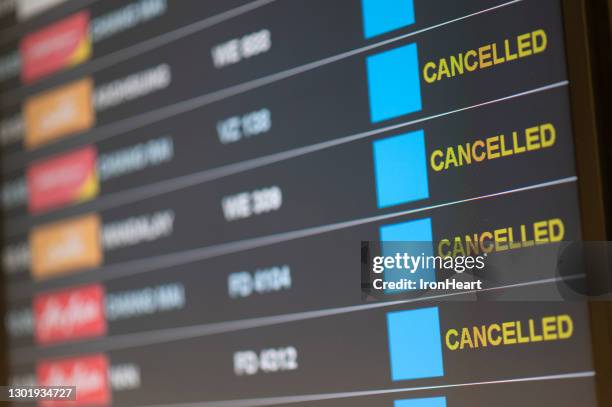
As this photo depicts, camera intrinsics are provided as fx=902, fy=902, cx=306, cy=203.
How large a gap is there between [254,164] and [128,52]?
0.42m

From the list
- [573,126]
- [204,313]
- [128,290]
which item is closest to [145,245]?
[128,290]

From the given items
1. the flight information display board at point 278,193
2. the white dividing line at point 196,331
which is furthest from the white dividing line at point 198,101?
the white dividing line at point 196,331

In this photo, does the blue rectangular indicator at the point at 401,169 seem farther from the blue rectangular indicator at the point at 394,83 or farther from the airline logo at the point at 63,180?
the airline logo at the point at 63,180

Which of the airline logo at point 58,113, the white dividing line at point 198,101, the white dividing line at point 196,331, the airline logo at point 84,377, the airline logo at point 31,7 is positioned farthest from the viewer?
the airline logo at point 31,7

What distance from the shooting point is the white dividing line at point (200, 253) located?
3.75ft

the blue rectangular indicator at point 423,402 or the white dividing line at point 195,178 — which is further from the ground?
the white dividing line at point 195,178

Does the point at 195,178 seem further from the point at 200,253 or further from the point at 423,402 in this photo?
the point at 423,402

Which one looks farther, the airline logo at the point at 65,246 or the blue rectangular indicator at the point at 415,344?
the airline logo at the point at 65,246

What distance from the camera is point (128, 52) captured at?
1.67m

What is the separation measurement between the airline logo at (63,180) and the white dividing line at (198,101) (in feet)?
0.13

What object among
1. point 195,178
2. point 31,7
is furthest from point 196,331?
point 31,7

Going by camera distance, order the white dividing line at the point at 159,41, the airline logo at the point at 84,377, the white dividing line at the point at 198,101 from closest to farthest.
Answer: the white dividing line at the point at 198,101 < the white dividing line at the point at 159,41 < the airline logo at the point at 84,377

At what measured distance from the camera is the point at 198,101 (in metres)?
1.51

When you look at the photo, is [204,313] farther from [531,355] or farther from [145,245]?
[531,355]
